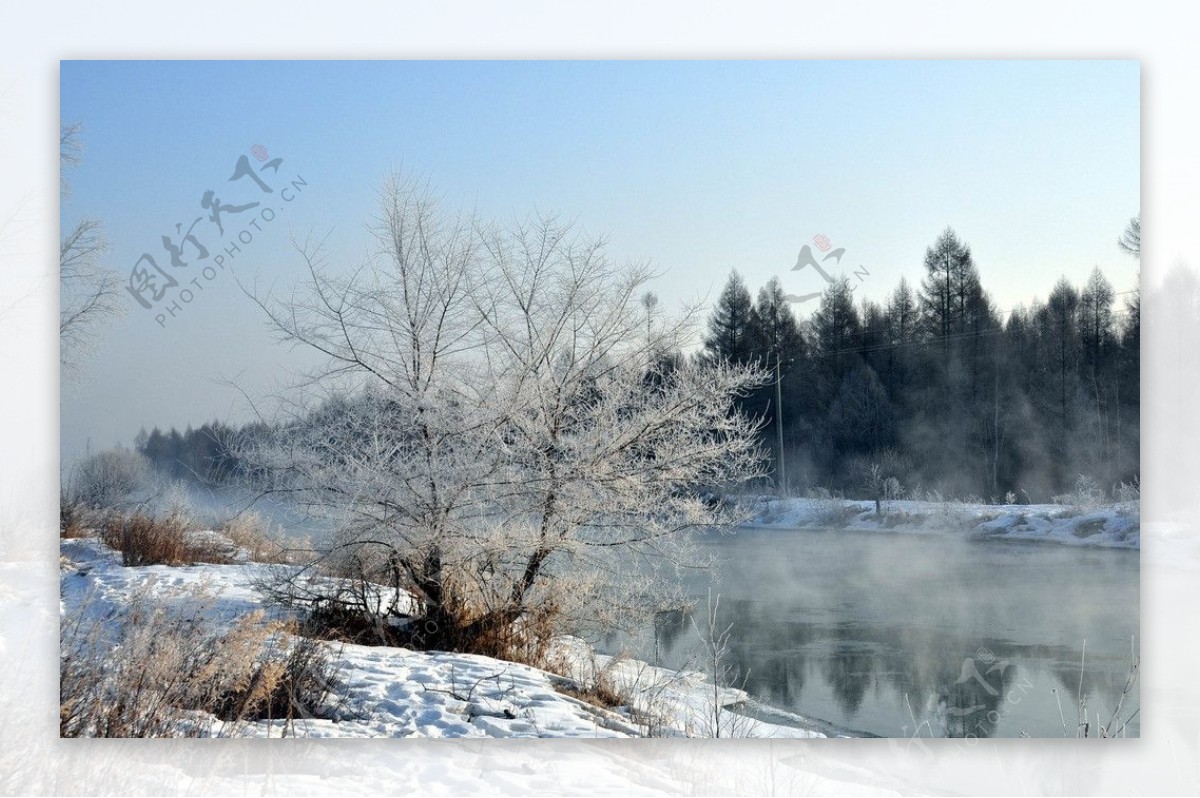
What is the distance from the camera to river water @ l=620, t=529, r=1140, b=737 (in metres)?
3.58

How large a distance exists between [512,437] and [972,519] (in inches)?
74.6

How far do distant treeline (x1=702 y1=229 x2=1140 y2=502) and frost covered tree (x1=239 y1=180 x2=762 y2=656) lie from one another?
282 millimetres

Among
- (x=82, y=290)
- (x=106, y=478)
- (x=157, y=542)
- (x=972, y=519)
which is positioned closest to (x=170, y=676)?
(x=157, y=542)

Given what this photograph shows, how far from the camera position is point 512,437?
3982 mm

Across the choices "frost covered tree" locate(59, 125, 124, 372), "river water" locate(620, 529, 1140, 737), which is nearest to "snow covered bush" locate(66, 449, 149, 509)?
"frost covered tree" locate(59, 125, 124, 372)

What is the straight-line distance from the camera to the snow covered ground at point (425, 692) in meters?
3.53

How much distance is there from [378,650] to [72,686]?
3.68ft

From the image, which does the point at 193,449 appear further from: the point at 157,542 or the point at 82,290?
the point at 82,290

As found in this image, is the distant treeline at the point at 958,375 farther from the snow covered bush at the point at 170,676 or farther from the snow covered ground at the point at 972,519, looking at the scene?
the snow covered bush at the point at 170,676

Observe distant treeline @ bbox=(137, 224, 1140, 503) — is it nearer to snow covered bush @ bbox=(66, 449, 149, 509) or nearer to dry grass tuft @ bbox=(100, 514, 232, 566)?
snow covered bush @ bbox=(66, 449, 149, 509)

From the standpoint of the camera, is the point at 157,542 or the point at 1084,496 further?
the point at 157,542

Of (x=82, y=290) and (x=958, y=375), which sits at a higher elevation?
(x=82, y=290)
